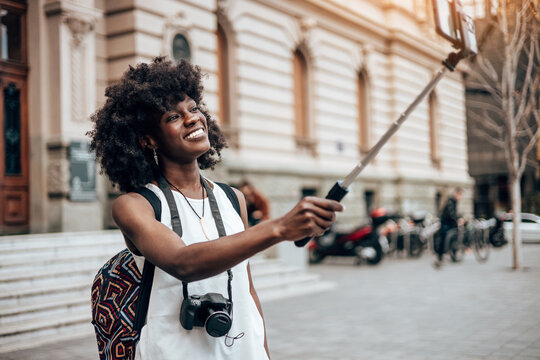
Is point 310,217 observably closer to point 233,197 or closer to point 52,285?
point 233,197

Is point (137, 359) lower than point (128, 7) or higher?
lower

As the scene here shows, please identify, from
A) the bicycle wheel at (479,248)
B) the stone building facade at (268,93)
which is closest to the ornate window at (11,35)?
the stone building facade at (268,93)

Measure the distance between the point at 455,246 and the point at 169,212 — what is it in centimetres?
1331

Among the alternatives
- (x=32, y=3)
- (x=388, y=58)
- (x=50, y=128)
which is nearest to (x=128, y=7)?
(x=32, y=3)

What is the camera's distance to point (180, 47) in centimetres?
1294

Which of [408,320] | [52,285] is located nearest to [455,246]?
[408,320]

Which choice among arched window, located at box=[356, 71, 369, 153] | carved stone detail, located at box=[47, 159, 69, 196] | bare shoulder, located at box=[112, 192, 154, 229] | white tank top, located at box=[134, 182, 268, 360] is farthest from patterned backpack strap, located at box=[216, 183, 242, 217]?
arched window, located at box=[356, 71, 369, 153]

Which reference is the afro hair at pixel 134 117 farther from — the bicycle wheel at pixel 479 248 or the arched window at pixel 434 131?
the arched window at pixel 434 131

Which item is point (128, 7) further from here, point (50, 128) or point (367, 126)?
point (367, 126)

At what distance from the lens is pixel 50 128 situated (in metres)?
10.8

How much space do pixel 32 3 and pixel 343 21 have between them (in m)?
11.6

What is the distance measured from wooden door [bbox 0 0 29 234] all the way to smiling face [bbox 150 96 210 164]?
354 inches

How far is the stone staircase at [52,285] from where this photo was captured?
6871 millimetres

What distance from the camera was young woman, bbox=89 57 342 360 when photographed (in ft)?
6.77
